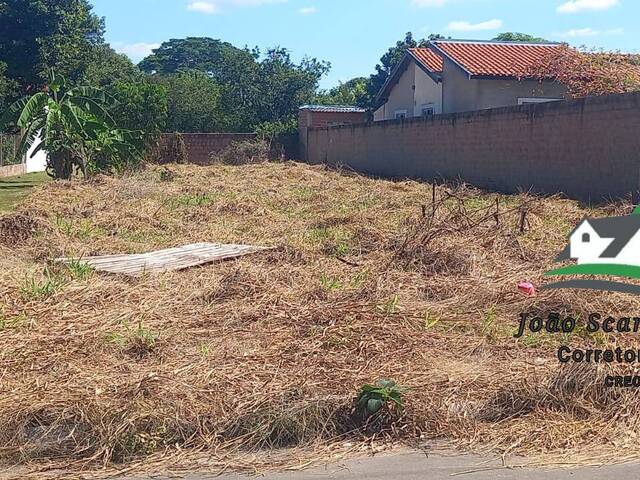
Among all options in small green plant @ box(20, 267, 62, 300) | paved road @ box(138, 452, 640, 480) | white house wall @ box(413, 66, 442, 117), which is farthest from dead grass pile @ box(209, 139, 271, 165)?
paved road @ box(138, 452, 640, 480)

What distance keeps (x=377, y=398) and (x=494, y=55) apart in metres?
21.3

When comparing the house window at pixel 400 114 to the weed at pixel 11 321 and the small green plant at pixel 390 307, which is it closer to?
the small green plant at pixel 390 307

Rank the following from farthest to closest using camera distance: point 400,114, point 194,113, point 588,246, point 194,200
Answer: point 194,113, point 400,114, point 194,200, point 588,246

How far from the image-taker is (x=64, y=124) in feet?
60.3

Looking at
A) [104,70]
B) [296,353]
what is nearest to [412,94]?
[104,70]

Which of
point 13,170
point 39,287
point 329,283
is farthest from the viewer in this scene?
point 13,170

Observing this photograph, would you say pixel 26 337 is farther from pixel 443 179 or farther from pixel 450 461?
pixel 443 179

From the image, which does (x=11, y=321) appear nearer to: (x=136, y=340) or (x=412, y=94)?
(x=136, y=340)

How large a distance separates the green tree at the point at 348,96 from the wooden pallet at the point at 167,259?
29572mm

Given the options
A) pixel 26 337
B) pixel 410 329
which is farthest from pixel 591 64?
pixel 26 337

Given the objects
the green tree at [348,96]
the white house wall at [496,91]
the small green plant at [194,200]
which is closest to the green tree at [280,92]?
the green tree at [348,96]

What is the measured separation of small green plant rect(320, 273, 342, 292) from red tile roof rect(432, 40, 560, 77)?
16.0m

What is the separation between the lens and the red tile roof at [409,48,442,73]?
24.9 m

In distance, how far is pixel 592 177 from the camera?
1299cm
